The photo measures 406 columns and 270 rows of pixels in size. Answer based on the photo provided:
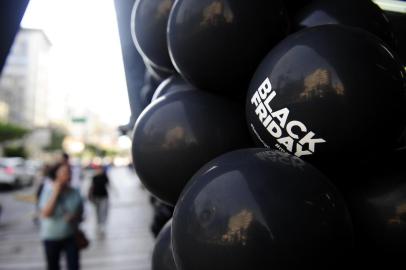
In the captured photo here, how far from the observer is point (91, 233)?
8.71 m

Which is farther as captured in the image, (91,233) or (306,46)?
(91,233)

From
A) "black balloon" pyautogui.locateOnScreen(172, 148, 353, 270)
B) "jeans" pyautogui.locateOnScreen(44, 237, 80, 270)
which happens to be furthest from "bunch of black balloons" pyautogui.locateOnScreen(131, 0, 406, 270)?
"jeans" pyautogui.locateOnScreen(44, 237, 80, 270)

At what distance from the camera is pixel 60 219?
12.6ft

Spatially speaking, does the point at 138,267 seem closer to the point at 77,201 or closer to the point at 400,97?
the point at 77,201

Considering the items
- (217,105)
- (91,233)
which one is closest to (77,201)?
(217,105)

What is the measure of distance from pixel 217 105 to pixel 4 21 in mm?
1142

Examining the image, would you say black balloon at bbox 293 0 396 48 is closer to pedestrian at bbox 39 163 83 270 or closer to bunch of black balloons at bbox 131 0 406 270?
bunch of black balloons at bbox 131 0 406 270

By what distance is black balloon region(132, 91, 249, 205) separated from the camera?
1632 mm

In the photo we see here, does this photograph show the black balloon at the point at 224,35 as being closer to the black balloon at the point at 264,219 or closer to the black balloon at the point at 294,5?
the black balloon at the point at 294,5

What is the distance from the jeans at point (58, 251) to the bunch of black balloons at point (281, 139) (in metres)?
2.45

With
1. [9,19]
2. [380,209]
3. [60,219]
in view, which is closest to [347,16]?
[380,209]

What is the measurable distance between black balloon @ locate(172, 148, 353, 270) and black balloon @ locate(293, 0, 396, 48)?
61 cm

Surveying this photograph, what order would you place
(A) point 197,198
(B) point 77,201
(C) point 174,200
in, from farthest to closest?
(B) point 77,201, (C) point 174,200, (A) point 197,198

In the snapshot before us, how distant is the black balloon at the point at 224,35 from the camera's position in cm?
152
